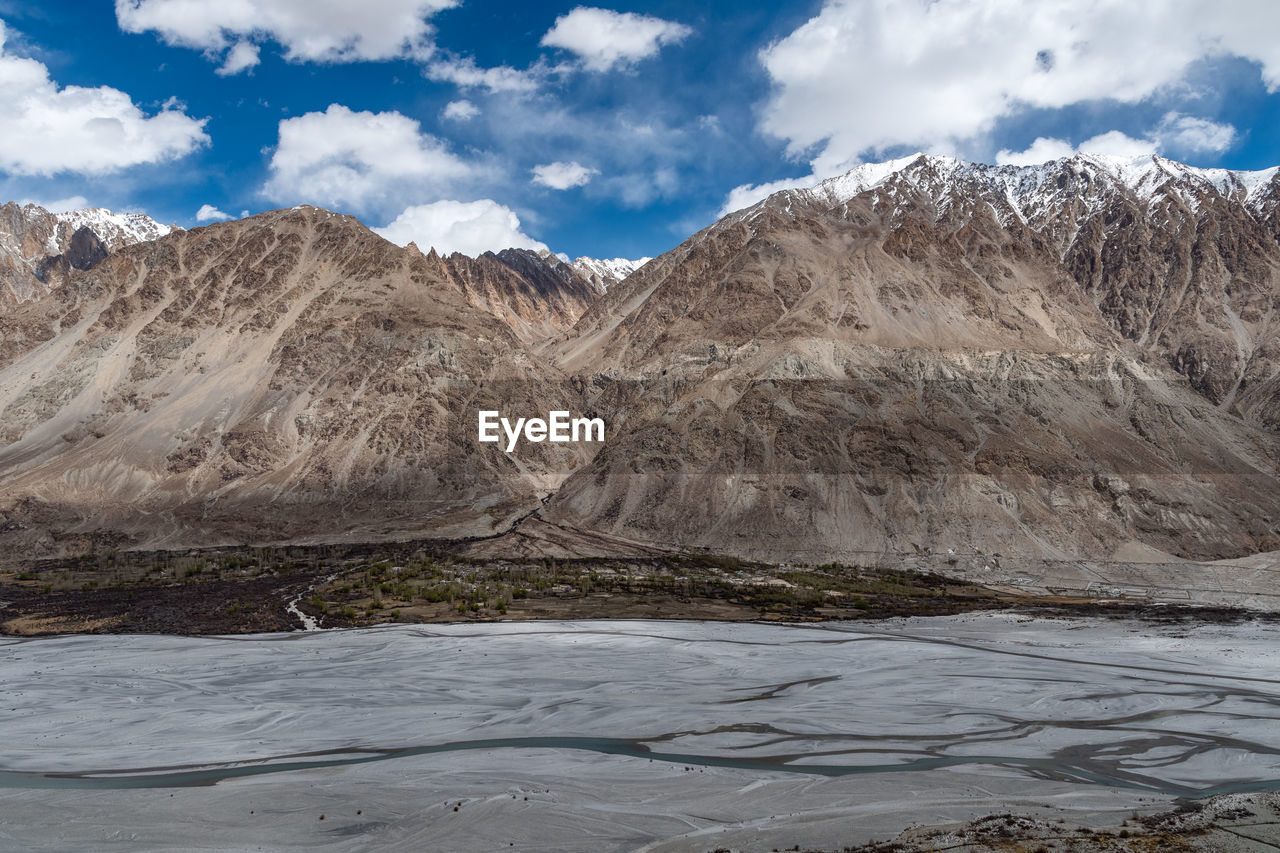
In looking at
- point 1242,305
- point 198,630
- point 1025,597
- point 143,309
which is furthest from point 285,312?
point 1242,305

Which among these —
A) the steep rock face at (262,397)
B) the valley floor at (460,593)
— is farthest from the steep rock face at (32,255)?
the valley floor at (460,593)

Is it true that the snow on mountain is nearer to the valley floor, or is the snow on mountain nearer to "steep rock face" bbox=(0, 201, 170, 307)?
the valley floor

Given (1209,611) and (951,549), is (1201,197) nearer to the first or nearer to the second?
(951,549)

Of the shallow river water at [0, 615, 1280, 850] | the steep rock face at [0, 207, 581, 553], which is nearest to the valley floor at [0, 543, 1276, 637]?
the shallow river water at [0, 615, 1280, 850]

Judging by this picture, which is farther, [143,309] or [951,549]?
[143,309]

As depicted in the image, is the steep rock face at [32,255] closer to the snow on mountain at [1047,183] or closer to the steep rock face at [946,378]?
the steep rock face at [946,378]

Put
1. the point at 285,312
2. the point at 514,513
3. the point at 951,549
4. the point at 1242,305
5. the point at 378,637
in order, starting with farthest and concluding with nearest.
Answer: the point at 1242,305 < the point at 285,312 < the point at 514,513 < the point at 951,549 < the point at 378,637
